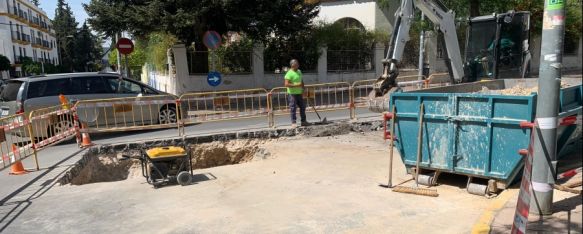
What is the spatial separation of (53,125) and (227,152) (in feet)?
12.7

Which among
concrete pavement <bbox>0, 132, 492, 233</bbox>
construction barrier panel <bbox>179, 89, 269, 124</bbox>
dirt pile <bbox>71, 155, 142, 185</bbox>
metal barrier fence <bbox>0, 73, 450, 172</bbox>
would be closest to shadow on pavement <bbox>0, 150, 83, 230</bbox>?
concrete pavement <bbox>0, 132, 492, 233</bbox>

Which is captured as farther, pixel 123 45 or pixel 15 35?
pixel 15 35

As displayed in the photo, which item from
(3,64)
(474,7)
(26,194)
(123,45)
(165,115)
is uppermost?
(474,7)

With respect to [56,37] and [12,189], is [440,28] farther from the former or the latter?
[56,37]

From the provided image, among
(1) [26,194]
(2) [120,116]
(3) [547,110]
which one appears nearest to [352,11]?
(2) [120,116]

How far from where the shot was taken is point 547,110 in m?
4.19

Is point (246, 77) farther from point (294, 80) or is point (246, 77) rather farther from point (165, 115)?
point (294, 80)

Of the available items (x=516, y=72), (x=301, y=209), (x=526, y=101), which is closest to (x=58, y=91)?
(x=301, y=209)

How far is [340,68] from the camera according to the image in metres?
22.1

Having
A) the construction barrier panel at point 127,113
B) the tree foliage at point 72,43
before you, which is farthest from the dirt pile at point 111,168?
the tree foliage at point 72,43

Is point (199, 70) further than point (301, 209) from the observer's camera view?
Yes

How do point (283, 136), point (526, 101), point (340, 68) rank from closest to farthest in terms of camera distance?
point (526, 101) < point (283, 136) < point (340, 68)

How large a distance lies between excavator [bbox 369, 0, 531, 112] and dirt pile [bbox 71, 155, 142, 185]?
5771 millimetres

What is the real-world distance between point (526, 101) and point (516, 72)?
6.62m
